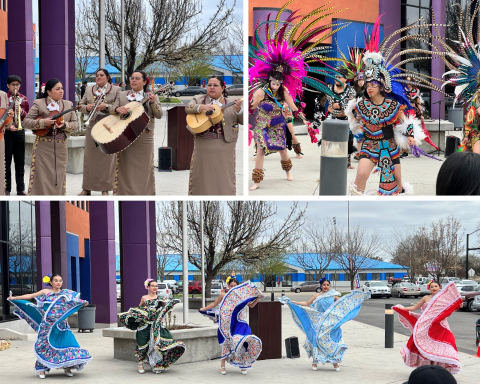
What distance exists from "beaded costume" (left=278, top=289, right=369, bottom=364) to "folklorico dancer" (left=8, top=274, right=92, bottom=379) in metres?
2.74

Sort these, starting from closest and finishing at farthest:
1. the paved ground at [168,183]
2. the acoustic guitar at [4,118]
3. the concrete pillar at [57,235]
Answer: the acoustic guitar at [4,118]
the paved ground at [168,183]
the concrete pillar at [57,235]

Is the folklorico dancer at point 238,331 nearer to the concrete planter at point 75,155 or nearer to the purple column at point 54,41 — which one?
the concrete planter at point 75,155

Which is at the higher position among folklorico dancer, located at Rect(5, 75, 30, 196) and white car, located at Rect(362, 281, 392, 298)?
folklorico dancer, located at Rect(5, 75, 30, 196)

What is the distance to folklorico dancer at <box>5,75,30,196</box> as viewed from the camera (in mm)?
9273

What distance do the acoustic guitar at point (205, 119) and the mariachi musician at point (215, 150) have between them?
7 centimetres

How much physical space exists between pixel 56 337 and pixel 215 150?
307 centimetres

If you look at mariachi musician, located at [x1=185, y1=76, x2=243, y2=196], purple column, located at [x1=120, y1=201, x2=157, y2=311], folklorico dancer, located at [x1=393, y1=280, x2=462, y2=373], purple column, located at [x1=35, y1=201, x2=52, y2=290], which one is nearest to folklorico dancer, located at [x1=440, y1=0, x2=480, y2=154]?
folklorico dancer, located at [x1=393, y1=280, x2=462, y2=373]

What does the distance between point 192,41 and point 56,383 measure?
18.0 m

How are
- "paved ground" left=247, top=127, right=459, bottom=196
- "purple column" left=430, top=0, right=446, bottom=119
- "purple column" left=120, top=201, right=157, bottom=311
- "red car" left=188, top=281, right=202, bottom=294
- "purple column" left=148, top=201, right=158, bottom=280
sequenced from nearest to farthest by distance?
1. "paved ground" left=247, top=127, right=459, bottom=196
2. "purple column" left=120, top=201, right=157, bottom=311
3. "purple column" left=148, top=201, right=158, bottom=280
4. "purple column" left=430, top=0, right=446, bottom=119
5. "red car" left=188, top=281, right=202, bottom=294

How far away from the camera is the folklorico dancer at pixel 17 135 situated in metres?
9.27

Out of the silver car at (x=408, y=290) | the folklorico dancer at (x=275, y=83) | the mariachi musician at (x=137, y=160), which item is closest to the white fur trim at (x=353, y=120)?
the folklorico dancer at (x=275, y=83)

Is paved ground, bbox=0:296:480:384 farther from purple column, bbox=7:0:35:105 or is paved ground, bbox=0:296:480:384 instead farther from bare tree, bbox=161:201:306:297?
bare tree, bbox=161:201:306:297

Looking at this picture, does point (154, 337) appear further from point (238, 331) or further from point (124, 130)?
point (124, 130)

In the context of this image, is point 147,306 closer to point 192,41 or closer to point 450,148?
point 450,148
